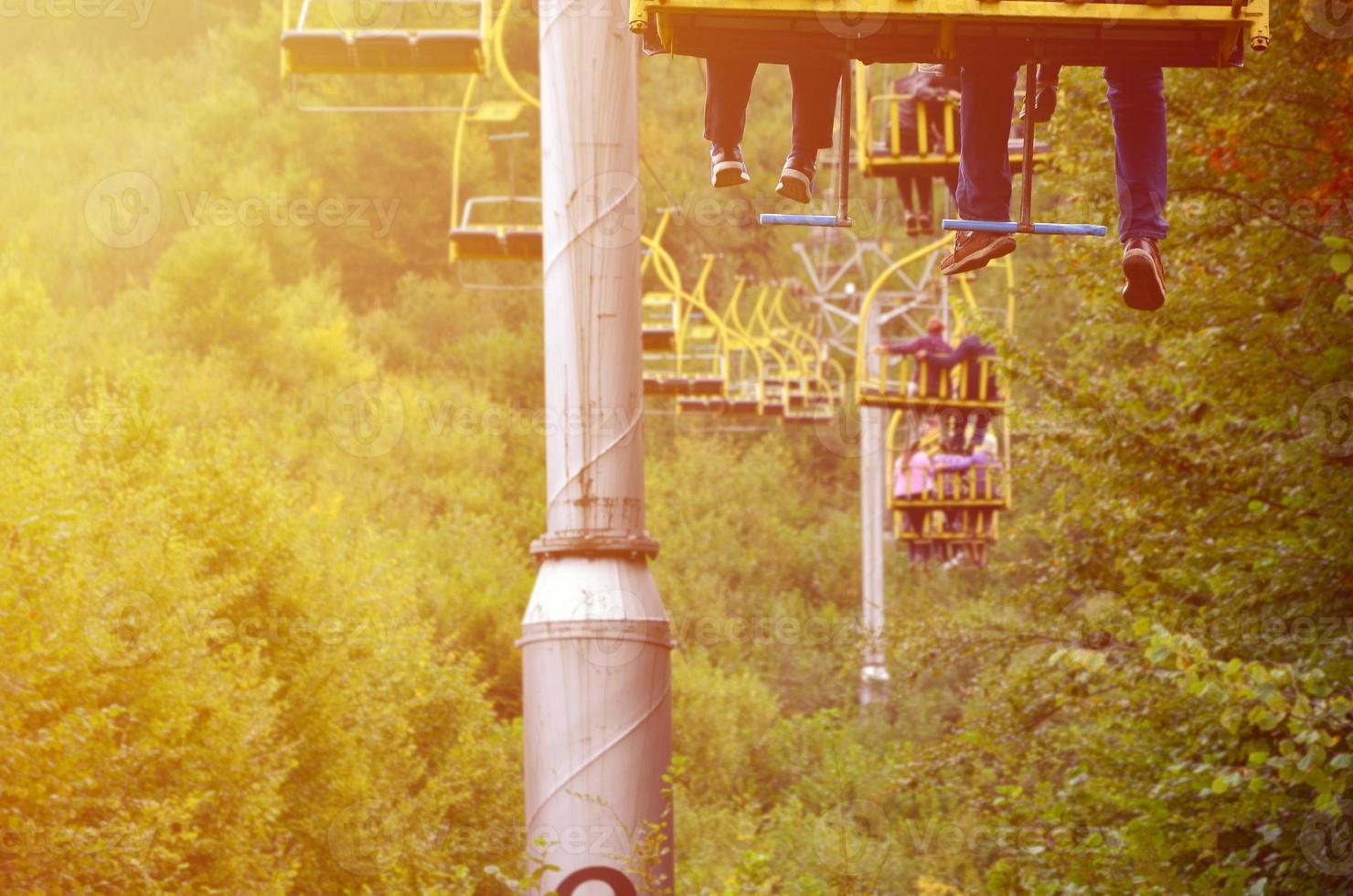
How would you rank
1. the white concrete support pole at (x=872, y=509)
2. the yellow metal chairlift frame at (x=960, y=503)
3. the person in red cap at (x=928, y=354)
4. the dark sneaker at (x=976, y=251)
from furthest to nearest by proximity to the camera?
the white concrete support pole at (x=872, y=509) → the yellow metal chairlift frame at (x=960, y=503) → the person in red cap at (x=928, y=354) → the dark sneaker at (x=976, y=251)

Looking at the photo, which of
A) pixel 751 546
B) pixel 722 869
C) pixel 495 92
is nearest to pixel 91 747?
pixel 722 869

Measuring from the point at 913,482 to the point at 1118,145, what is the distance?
18227mm

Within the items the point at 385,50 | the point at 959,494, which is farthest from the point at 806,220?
the point at 959,494

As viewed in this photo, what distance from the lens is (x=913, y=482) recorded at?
23.4 meters

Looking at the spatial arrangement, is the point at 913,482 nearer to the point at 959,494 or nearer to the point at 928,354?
the point at 959,494

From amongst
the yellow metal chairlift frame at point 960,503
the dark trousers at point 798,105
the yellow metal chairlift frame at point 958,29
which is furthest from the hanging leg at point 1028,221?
the yellow metal chairlift frame at point 960,503

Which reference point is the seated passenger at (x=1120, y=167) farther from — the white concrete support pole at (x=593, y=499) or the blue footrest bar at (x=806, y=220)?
the white concrete support pole at (x=593, y=499)

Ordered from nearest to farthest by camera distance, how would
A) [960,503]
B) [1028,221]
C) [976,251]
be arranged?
[1028,221] → [976,251] → [960,503]

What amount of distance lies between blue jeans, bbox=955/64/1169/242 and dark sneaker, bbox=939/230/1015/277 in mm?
55

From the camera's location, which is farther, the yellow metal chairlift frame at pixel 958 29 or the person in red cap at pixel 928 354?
the person in red cap at pixel 928 354

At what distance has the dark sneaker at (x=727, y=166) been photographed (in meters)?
5.45

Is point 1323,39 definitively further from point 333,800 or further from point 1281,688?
point 333,800

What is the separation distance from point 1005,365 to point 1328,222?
3.68m

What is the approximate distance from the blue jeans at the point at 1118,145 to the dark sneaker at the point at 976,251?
0.05m
